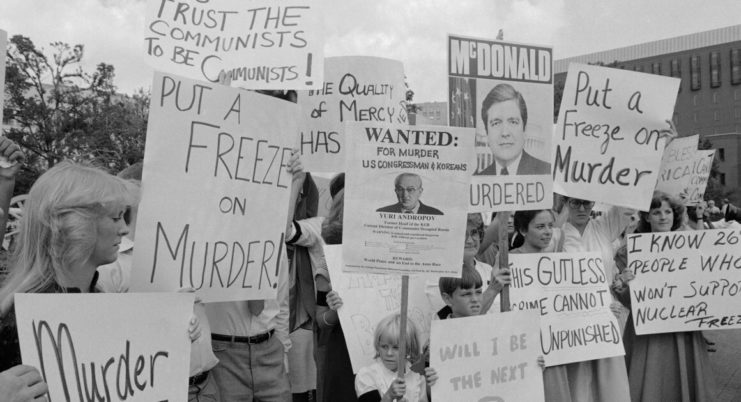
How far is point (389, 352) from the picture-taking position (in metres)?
3.30

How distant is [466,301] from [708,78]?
297 feet

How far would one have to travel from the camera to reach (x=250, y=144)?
9.32 ft

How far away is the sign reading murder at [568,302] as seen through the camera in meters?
3.82

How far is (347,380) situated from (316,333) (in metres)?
0.79

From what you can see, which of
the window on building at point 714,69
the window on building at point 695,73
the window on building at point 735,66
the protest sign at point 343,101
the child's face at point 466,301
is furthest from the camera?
the window on building at point 695,73

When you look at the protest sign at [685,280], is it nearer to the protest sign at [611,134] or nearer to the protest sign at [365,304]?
the protest sign at [611,134]

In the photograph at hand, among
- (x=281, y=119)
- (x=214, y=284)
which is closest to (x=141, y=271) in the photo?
(x=214, y=284)

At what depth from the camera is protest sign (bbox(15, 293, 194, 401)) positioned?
1921 mm

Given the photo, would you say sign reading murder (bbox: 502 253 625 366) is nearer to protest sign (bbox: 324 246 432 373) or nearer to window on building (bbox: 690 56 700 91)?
protest sign (bbox: 324 246 432 373)

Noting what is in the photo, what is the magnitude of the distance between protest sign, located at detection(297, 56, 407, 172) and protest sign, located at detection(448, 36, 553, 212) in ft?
3.37

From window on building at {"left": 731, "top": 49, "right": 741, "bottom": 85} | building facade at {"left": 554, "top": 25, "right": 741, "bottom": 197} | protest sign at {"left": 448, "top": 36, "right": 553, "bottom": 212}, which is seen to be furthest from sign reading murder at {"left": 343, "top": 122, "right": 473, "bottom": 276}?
window on building at {"left": 731, "top": 49, "right": 741, "bottom": 85}

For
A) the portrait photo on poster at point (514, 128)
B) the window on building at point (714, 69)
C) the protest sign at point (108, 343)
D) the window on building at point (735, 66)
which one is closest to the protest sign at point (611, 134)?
the portrait photo on poster at point (514, 128)

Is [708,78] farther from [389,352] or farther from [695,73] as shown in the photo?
[389,352]

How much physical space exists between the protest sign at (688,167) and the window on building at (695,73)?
8634 centimetres
